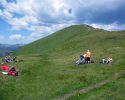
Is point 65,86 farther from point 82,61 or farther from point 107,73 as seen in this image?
point 82,61

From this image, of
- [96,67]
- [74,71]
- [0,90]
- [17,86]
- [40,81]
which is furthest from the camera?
[96,67]

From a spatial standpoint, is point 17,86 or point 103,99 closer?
point 103,99

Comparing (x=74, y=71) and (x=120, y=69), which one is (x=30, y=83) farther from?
(x=120, y=69)

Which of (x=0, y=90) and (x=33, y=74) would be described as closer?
(x=0, y=90)

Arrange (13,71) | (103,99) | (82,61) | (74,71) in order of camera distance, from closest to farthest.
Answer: (103,99), (13,71), (74,71), (82,61)

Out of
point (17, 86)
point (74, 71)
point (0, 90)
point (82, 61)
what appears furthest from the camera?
point (82, 61)

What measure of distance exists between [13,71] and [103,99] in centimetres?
2179

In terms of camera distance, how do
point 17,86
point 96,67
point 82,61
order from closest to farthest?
point 17,86, point 96,67, point 82,61

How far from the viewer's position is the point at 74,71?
61.9 meters

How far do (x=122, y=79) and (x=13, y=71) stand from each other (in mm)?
19320

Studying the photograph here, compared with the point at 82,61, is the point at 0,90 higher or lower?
lower

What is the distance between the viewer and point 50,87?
48281 millimetres

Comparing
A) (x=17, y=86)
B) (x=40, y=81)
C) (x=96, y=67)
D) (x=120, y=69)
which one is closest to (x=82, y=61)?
(x=96, y=67)

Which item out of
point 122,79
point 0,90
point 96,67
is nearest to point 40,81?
point 0,90
